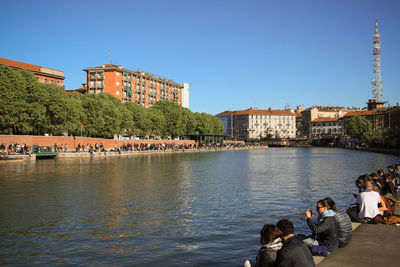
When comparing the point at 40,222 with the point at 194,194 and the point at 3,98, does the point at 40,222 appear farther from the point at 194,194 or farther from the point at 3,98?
the point at 3,98

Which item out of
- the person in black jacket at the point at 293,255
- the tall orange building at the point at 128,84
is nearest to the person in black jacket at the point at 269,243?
the person in black jacket at the point at 293,255

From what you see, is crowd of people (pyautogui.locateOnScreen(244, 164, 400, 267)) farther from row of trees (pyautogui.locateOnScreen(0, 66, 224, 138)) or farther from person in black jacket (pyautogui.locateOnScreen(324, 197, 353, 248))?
row of trees (pyautogui.locateOnScreen(0, 66, 224, 138))

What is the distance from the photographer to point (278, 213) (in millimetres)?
17219

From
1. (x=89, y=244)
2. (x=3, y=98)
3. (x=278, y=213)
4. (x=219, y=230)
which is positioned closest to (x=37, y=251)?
(x=89, y=244)

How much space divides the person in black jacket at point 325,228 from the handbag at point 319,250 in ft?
0.33

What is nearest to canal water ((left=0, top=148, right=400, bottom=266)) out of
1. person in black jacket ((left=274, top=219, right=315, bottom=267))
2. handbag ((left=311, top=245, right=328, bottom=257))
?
handbag ((left=311, top=245, right=328, bottom=257))

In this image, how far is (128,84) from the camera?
440 feet

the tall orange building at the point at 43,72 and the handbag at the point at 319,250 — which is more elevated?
the tall orange building at the point at 43,72

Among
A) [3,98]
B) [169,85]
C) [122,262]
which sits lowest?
[122,262]

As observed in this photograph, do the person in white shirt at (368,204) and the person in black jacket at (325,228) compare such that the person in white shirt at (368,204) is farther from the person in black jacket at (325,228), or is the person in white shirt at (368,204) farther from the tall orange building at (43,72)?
the tall orange building at (43,72)

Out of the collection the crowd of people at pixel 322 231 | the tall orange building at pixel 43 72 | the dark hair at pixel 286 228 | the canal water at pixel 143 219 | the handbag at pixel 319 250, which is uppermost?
the tall orange building at pixel 43 72

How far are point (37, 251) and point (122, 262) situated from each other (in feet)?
9.88

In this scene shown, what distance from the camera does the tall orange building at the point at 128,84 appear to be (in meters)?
128

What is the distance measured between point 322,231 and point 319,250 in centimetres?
46
